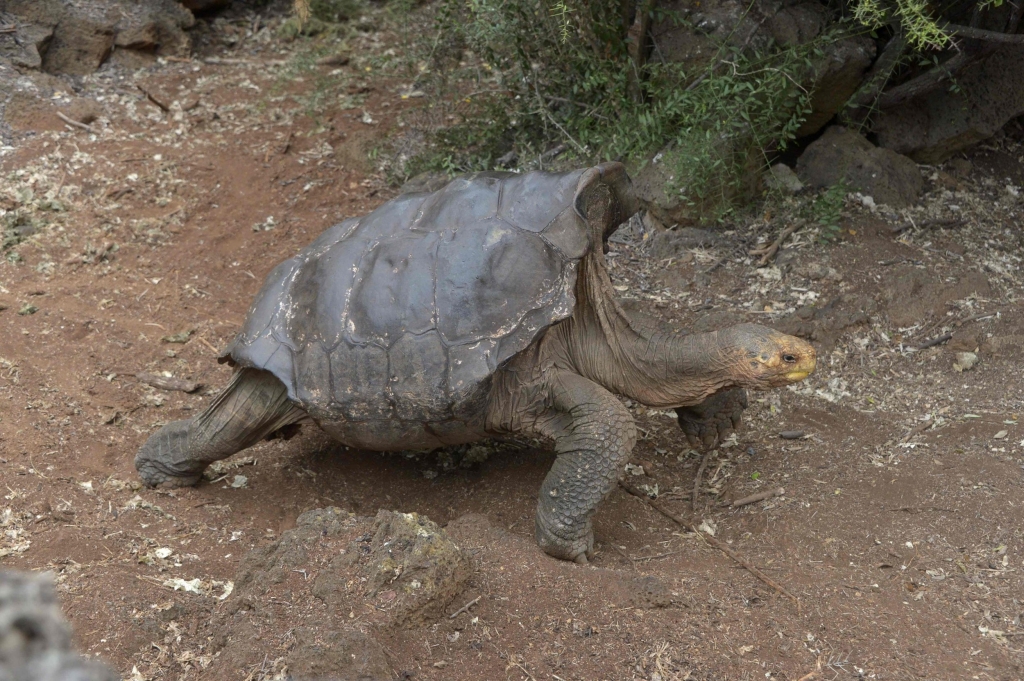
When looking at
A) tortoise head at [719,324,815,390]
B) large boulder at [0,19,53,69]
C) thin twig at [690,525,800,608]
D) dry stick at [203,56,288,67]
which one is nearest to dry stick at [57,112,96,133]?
large boulder at [0,19,53,69]

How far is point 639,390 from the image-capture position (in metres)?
4.56

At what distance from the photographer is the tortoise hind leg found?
4516 mm

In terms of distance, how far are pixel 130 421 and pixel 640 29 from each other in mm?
4421

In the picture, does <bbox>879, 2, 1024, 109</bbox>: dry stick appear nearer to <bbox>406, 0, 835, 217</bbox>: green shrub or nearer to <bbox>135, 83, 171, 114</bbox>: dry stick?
<bbox>406, 0, 835, 217</bbox>: green shrub

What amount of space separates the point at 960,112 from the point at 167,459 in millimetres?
6258

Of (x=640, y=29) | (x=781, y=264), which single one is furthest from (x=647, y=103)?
(x=781, y=264)

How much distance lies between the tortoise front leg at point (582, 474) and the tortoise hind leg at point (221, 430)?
1347 mm

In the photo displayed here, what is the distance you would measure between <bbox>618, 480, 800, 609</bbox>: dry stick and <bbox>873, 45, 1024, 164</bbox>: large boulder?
13.4 ft

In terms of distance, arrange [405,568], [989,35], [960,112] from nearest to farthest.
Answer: [405,568]
[989,35]
[960,112]

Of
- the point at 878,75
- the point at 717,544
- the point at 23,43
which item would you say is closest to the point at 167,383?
the point at 717,544

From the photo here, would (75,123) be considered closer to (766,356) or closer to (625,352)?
(625,352)

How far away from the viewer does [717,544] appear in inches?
166

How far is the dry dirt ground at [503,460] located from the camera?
328 centimetres

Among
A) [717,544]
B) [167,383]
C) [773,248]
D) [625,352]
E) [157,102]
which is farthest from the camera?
[157,102]
